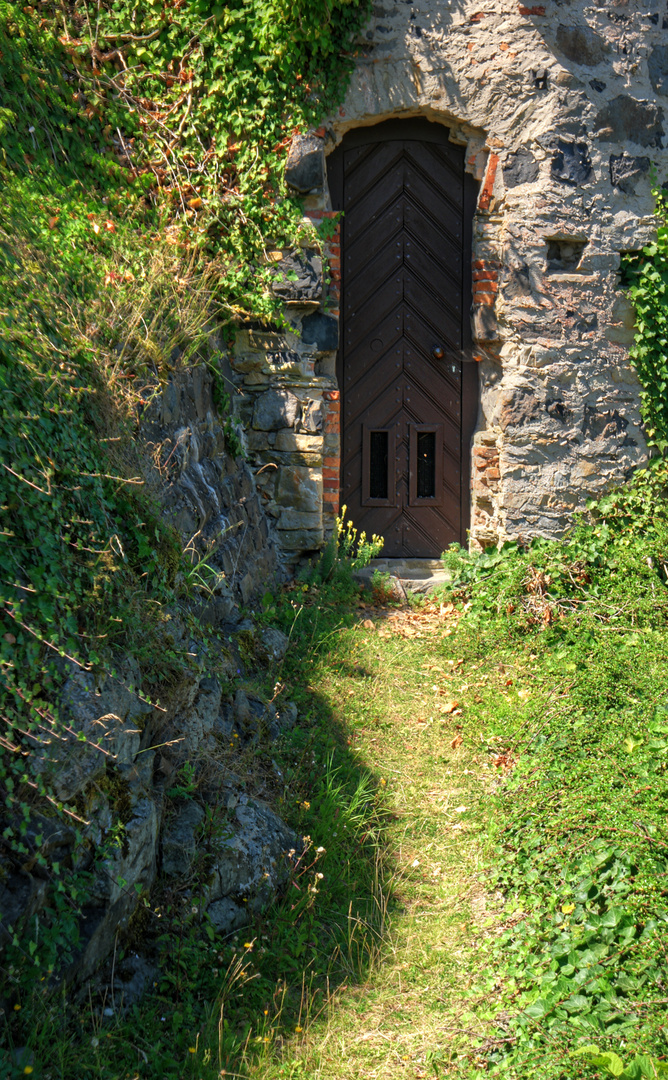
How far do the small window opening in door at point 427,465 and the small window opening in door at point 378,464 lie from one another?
0.24m

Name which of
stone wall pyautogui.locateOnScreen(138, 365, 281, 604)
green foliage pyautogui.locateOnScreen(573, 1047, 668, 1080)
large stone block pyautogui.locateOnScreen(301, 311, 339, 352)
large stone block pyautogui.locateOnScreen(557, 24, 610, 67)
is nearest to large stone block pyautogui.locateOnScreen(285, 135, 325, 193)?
large stone block pyautogui.locateOnScreen(301, 311, 339, 352)

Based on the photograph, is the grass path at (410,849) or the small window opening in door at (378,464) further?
the small window opening in door at (378,464)

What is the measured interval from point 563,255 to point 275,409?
84.1 inches

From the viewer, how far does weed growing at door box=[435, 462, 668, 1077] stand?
232 centimetres

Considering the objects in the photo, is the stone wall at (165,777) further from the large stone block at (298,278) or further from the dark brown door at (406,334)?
the dark brown door at (406,334)

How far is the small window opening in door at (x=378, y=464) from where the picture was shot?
584 cm

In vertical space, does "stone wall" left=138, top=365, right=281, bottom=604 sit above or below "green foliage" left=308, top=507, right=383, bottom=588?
above

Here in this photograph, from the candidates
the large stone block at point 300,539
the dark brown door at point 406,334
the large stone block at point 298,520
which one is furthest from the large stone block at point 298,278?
the large stone block at point 300,539

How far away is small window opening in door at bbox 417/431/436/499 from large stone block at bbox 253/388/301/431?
1.04 metres

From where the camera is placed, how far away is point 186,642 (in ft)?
10.2

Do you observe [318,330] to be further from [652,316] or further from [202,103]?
[652,316]

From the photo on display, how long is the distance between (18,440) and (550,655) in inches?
127

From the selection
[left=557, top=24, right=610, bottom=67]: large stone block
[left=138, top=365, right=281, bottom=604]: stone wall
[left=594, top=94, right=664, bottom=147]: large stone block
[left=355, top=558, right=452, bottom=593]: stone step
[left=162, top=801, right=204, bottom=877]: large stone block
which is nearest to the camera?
[left=162, top=801, right=204, bottom=877]: large stone block

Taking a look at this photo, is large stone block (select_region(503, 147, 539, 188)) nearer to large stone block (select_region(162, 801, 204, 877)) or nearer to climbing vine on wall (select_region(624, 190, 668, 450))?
climbing vine on wall (select_region(624, 190, 668, 450))
